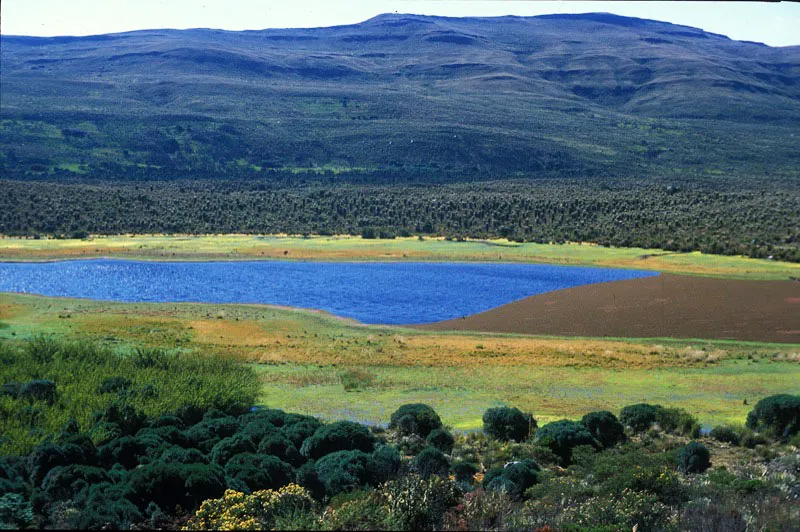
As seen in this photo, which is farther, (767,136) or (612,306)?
(767,136)

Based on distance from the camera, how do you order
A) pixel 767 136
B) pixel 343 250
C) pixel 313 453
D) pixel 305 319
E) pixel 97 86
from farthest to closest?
pixel 97 86
pixel 767 136
pixel 343 250
pixel 305 319
pixel 313 453

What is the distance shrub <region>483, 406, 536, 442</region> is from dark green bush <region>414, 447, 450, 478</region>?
4.18m

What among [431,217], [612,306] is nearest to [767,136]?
[431,217]

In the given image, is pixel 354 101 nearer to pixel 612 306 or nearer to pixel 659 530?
pixel 612 306

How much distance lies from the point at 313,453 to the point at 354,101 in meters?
149

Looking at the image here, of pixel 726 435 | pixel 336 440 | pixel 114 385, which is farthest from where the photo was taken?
pixel 114 385

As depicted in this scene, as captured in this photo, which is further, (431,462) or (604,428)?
(604,428)

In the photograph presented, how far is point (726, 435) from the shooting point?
2436cm

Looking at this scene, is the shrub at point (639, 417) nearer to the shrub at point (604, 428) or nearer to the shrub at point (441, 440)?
the shrub at point (604, 428)

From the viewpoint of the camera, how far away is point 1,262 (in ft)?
209

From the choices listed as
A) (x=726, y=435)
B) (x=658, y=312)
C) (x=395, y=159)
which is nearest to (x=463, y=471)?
(x=726, y=435)

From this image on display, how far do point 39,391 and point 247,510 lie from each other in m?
11.1

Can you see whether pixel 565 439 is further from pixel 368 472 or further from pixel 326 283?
pixel 326 283

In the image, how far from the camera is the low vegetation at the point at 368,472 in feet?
47.1
